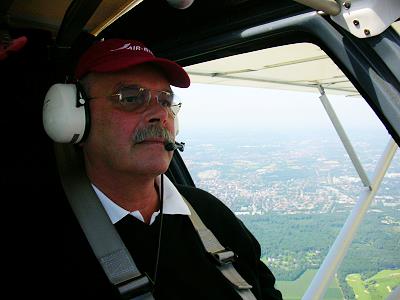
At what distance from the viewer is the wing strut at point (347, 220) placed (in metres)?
4.41

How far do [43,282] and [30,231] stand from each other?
160 mm

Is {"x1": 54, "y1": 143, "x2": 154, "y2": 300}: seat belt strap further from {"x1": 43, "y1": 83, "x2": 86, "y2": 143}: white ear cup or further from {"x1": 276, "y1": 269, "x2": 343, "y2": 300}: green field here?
{"x1": 276, "y1": 269, "x2": 343, "y2": 300}: green field

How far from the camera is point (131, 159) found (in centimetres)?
123

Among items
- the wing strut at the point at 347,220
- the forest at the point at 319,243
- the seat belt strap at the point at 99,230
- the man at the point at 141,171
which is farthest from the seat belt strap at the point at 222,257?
the forest at the point at 319,243

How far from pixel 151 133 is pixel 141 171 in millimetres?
138

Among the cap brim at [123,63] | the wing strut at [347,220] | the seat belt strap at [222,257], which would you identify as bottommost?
the wing strut at [347,220]

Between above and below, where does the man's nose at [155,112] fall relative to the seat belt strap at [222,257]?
above

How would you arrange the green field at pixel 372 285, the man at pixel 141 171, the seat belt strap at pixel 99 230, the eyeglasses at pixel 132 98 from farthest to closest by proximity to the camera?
the green field at pixel 372 285 < the eyeglasses at pixel 132 98 < the man at pixel 141 171 < the seat belt strap at pixel 99 230

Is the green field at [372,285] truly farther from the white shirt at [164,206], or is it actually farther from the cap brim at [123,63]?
the cap brim at [123,63]

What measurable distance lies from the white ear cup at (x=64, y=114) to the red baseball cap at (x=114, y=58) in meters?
0.12

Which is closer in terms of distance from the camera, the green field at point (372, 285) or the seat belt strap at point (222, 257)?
the seat belt strap at point (222, 257)

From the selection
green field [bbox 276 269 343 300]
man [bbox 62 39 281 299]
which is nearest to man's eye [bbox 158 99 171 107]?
man [bbox 62 39 281 299]

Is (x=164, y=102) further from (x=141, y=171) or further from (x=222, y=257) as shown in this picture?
(x=222, y=257)

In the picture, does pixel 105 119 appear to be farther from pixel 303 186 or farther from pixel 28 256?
pixel 303 186
